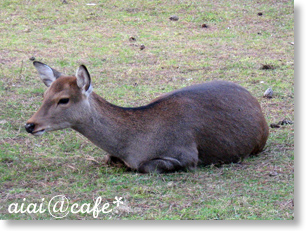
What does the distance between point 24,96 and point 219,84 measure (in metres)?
3.67

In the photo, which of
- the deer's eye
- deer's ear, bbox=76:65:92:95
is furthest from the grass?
deer's ear, bbox=76:65:92:95

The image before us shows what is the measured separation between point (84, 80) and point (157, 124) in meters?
0.99

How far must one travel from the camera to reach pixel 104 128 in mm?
6293

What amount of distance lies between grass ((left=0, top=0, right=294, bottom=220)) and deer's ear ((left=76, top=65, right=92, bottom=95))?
0.93 metres

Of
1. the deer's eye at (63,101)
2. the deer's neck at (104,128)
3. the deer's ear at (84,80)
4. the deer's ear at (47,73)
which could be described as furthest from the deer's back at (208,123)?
the deer's ear at (47,73)

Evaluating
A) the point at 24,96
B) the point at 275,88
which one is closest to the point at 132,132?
the point at 24,96

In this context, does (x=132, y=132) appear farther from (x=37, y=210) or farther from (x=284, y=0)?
(x=284, y=0)

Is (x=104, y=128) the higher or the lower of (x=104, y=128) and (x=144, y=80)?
the higher

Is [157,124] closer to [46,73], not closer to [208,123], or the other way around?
[208,123]

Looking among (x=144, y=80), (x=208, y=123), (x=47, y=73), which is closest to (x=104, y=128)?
(x=47, y=73)

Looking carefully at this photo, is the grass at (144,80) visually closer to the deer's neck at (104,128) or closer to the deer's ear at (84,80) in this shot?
the deer's neck at (104,128)

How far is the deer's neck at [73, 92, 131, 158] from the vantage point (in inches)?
247

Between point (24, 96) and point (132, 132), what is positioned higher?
point (132, 132)

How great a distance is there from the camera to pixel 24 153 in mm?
6895
